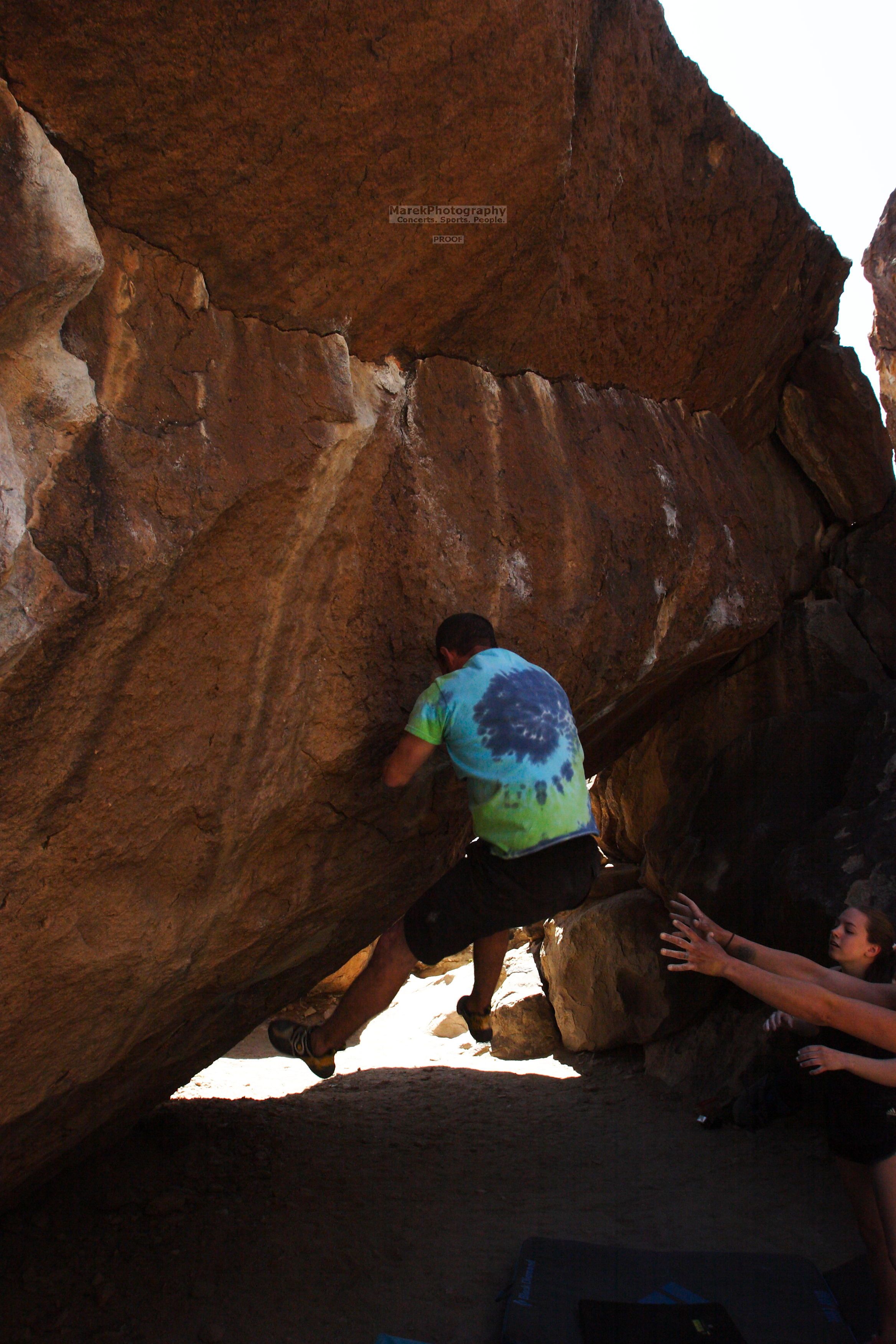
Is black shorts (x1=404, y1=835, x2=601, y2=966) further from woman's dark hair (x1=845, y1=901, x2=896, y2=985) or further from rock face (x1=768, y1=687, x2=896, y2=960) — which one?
rock face (x1=768, y1=687, x2=896, y2=960)

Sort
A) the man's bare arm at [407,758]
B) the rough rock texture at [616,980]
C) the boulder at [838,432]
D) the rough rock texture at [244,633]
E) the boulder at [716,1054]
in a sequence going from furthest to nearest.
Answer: the boulder at [838,432] → the rough rock texture at [616,980] → the boulder at [716,1054] → the man's bare arm at [407,758] → the rough rock texture at [244,633]

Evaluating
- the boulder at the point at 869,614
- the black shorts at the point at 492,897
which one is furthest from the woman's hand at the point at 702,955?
the boulder at the point at 869,614

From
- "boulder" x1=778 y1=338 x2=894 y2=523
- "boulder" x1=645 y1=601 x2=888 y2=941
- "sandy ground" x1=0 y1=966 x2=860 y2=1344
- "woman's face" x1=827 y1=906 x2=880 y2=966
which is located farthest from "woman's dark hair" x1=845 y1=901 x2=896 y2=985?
"boulder" x1=778 y1=338 x2=894 y2=523

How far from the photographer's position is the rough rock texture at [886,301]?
16.9 feet

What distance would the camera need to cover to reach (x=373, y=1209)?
355 cm

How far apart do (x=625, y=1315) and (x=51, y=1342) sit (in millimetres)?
1633

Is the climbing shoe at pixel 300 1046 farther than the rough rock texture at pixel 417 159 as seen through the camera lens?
Yes

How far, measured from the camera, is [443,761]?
3.00 metres

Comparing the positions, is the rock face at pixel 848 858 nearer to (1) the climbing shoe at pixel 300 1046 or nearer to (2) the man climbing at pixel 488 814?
(2) the man climbing at pixel 488 814

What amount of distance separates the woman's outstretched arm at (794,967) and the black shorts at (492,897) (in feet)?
1.07

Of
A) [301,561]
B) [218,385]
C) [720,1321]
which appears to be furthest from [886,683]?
[218,385]

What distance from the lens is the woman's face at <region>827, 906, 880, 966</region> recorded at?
109 inches

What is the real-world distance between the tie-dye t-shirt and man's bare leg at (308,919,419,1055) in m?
0.40

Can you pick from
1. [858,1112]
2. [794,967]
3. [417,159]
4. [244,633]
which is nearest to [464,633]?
[244,633]
